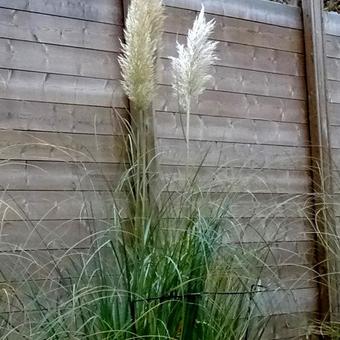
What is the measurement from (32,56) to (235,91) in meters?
0.92

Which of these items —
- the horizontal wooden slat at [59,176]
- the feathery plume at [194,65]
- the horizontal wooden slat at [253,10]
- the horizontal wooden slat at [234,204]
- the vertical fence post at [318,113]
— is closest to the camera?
the horizontal wooden slat at [234,204]

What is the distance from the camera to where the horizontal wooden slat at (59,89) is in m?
2.27

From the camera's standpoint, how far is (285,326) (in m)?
2.75

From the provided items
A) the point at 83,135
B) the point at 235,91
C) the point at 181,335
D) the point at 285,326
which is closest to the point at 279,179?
the point at 235,91

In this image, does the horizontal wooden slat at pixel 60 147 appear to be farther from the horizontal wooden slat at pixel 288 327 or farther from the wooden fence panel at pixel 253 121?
the horizontal wooden slat at pixel 288 327

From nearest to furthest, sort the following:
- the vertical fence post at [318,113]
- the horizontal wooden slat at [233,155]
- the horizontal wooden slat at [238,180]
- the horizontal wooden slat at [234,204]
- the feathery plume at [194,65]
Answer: the horizontal wooden slat at [234,204], the feathery plume at [194,65], the horizontal wooden slat at [238,180], the horizontal wooden slat at [233,155], the vertical fence post at [318,113]

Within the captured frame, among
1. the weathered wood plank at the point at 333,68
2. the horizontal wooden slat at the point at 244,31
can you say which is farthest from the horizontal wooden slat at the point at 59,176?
the weathered wood plank at the point at 333,68

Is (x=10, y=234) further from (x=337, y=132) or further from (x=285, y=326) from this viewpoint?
(x=337, y=132)

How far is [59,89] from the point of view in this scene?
7.77ft

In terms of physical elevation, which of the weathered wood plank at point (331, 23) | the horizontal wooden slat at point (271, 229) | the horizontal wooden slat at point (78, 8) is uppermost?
the weathered wood plank at point (331, 23)

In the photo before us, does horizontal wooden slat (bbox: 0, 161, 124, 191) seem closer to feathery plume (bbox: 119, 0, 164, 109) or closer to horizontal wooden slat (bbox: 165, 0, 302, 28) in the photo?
feathery plume (bbox: 119, 0, 164, 109)

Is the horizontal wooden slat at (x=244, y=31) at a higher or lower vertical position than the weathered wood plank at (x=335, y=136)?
higher

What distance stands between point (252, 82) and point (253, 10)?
0.32 meters

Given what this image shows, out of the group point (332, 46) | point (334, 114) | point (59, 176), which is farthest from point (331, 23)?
point (59, 176)
